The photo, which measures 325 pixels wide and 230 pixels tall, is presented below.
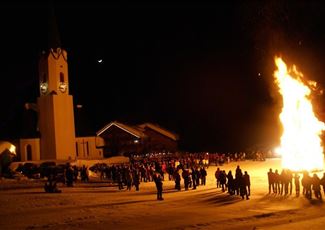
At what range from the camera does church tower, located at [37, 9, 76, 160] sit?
5656 cm

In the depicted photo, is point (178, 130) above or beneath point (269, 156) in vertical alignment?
above

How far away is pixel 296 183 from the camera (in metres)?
22.6

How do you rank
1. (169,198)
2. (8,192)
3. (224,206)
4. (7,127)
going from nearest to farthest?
(224,206), (169,198), (8,192), (7,127)

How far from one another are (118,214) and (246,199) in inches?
262

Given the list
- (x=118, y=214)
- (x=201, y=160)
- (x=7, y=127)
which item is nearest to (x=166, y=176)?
(x=201, y=160)

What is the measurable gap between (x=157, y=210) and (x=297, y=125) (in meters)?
16.9

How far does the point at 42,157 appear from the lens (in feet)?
189

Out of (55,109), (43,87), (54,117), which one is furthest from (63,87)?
(54,117)

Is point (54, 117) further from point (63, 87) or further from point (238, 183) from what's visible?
point (238, 183)

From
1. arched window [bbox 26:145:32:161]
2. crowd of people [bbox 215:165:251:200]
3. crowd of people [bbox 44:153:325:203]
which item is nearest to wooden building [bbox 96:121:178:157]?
arched window [bbox 26:145:32:161]

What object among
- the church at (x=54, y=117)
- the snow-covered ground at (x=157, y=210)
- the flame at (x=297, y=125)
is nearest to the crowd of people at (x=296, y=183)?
the snow-covered ground at (x=157, y=210)

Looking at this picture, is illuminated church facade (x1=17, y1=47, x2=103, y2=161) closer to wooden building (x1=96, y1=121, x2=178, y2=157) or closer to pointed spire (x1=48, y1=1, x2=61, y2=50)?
pointed spire (x1=48, y1=1, x2=61, y2=50)

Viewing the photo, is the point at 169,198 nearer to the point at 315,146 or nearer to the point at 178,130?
the point at 315,146

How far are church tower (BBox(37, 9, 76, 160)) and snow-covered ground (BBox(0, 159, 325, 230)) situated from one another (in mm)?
28915
